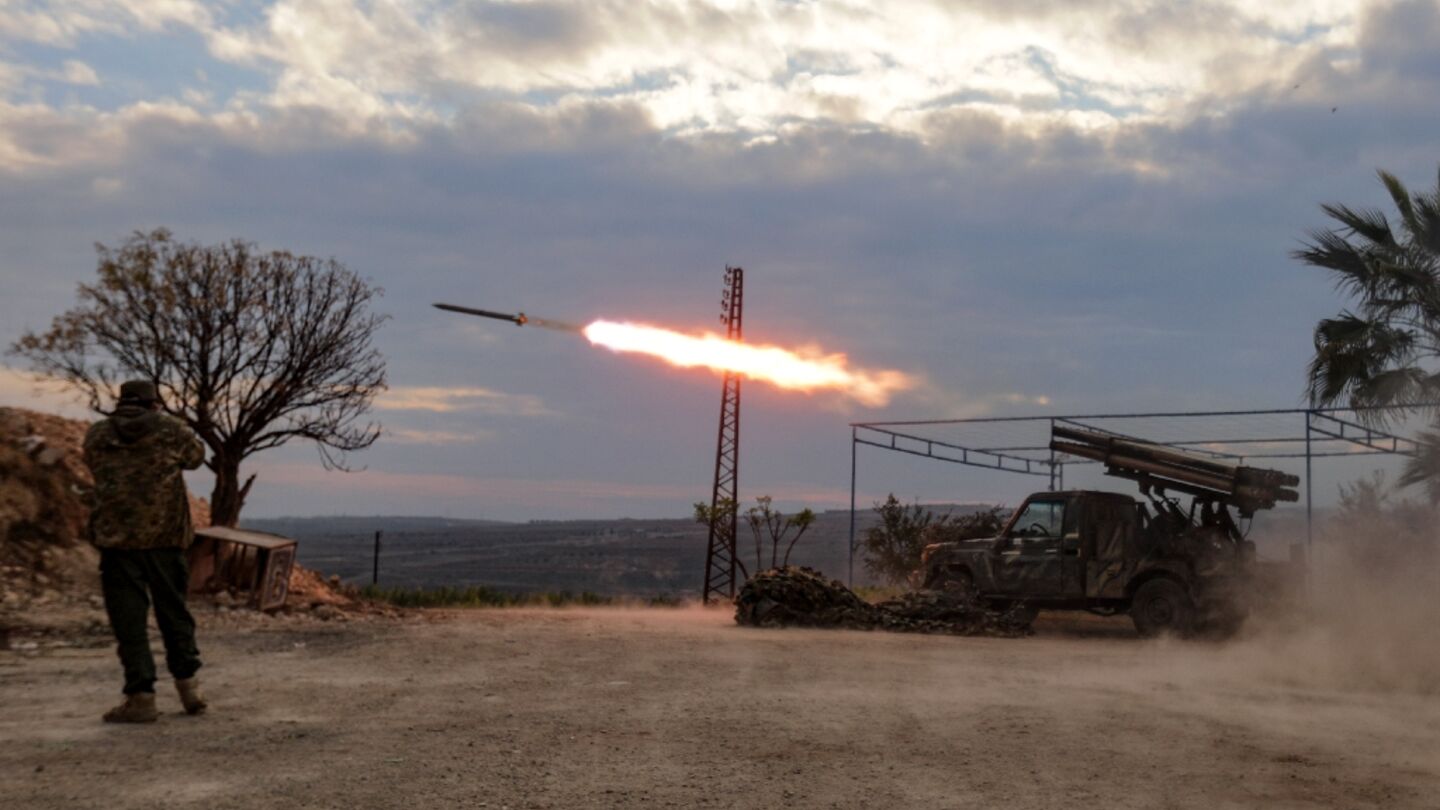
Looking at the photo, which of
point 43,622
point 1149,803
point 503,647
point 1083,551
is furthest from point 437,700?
point 1083,551

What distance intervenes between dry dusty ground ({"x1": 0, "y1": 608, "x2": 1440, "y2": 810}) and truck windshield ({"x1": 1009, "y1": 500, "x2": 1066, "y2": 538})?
4073mm

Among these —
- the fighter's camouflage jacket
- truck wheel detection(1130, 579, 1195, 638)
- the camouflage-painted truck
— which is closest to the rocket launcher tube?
the camouflage-painted truck

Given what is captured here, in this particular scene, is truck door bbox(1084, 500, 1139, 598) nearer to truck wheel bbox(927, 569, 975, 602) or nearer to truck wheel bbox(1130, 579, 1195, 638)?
truck wheel bbox(1130, 579, 1195, 638)

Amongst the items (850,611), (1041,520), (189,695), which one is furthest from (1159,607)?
(189,695)

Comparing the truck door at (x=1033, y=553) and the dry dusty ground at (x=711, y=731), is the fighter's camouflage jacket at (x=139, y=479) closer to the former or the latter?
the dry dusty ground at (x=711, y=731)

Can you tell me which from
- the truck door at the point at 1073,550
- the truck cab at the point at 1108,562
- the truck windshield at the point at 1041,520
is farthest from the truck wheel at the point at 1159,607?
the truck windshield at the point at 1041,520

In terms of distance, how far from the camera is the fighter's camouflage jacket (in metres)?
8.40

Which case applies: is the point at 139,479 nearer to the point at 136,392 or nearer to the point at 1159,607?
the point at 136,392

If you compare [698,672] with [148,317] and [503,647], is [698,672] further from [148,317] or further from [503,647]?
[148,317]

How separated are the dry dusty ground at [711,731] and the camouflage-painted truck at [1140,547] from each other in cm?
292

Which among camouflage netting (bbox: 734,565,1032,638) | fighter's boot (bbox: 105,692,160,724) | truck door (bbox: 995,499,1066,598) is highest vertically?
truck door (bbox: 995,499,1066,598)

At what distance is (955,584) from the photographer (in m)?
19.0

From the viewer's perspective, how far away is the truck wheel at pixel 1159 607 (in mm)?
16797

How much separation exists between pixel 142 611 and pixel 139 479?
0.94 m
